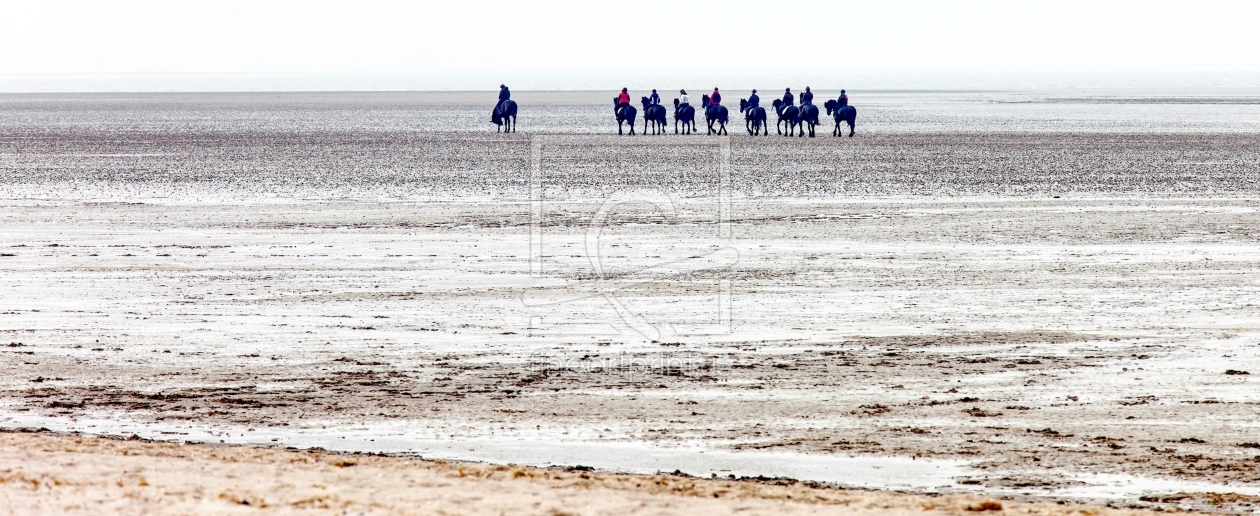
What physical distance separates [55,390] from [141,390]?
18.4 inches

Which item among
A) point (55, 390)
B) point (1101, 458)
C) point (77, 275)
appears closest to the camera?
point (1101, 458)

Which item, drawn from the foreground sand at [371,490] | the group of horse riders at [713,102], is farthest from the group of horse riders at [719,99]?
the foreground sand at [371,490]

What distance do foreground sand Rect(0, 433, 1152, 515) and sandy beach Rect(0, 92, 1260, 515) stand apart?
3 cm

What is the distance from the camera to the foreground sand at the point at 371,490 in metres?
6.37

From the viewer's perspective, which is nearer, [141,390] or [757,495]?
[757,495]

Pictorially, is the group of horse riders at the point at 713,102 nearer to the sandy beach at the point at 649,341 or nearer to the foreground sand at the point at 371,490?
the sandy beach at the point at 649,341

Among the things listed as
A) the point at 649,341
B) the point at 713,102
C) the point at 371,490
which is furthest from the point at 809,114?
the point at 371,490

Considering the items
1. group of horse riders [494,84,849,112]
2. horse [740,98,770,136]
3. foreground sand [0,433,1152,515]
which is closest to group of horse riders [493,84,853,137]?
group of horse riders [494,84,849,112]

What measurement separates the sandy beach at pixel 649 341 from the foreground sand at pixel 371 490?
0.03m

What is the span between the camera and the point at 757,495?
6785mm

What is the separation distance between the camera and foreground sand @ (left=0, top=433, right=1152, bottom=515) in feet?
20.9

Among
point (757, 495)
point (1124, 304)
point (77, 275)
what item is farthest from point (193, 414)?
point (1124, 304)

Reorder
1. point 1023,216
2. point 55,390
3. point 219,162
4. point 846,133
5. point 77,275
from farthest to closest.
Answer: point 846,133 → point 219,162 → point 1023,216 → point 77,275 → point 55,390

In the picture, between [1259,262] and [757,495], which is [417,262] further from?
[757,495]
